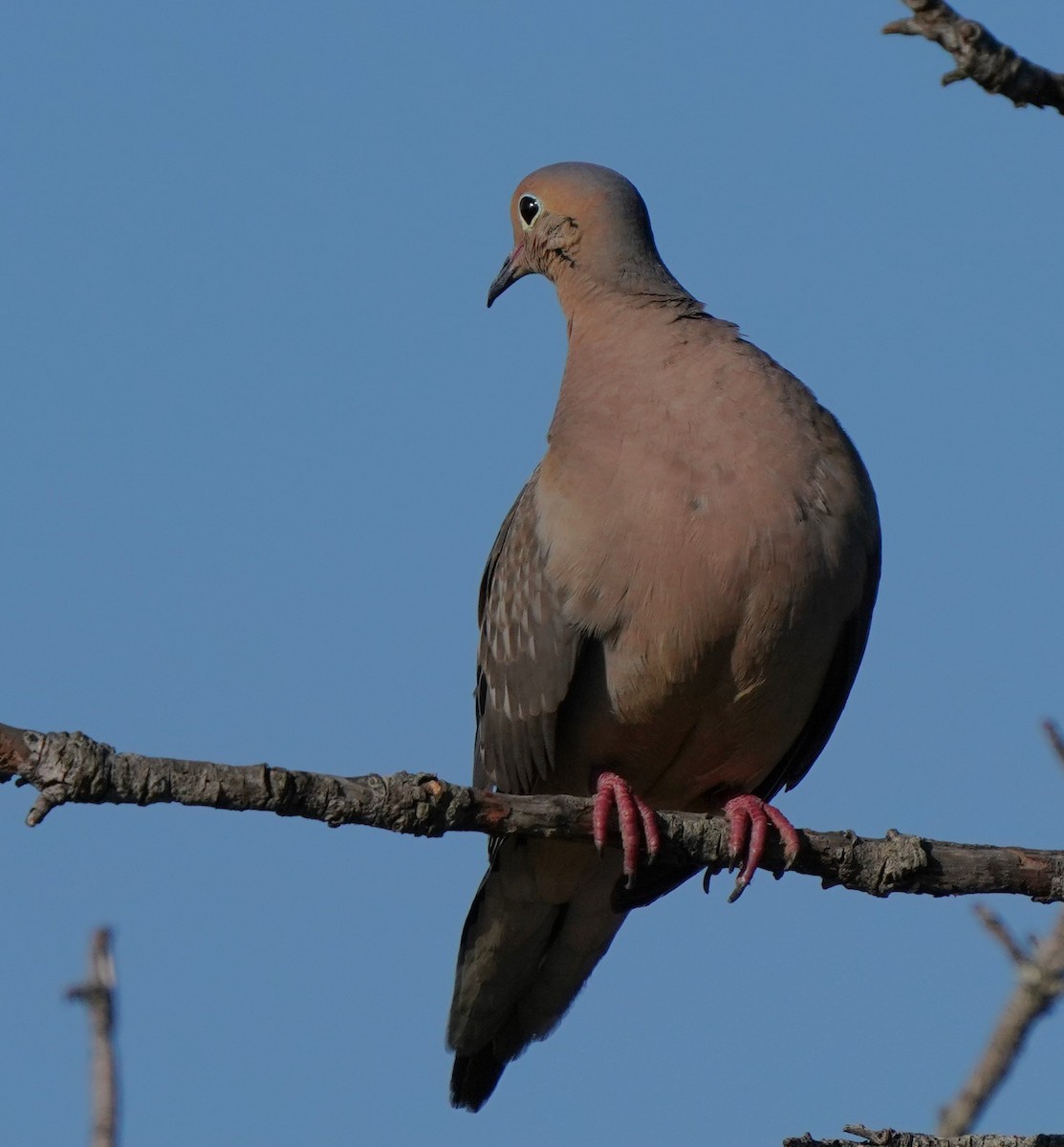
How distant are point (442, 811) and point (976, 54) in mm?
2075

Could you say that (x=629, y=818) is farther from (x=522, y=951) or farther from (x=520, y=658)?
(x=522, y=951)

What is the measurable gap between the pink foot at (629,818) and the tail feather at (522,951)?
105 cm

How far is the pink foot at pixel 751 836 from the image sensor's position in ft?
16.0

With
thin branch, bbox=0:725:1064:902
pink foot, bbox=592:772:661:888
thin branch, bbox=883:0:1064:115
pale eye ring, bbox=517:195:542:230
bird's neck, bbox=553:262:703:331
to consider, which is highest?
pale eye ring, bbox=517:195:542:230

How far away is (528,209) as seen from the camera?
659 centimetres

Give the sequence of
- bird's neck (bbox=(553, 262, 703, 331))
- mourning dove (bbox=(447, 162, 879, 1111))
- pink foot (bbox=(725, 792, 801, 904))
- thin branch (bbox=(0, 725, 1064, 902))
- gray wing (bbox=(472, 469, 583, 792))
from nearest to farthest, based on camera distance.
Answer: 1. thin branch (bbox=(0, 725, 1064, 902))
2. pink foot (bbox=(725, 792, 801, 904))
3. mourning dove (bbox=(447, 162, 879, 1111))
4. gray wing (bbox=(472, 469, 583, 792))
5. bird's neck (bbox=(553, 262, 703, 331))

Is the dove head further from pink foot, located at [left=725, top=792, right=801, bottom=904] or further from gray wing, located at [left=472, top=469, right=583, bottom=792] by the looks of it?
pink foot, located at [left=725, top=792, right=801, bottom=904]

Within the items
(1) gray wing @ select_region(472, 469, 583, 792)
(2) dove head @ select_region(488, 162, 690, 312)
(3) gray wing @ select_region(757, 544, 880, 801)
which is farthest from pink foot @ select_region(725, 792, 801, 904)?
(2) dove head @ select_region(488, 162, 690, 312)

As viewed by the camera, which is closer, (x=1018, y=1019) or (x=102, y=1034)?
(x=102, y=1034)

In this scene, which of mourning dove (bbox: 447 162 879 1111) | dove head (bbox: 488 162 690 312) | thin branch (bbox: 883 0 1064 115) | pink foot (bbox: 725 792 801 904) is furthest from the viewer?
dove head (bbox: 488 162 690 312)

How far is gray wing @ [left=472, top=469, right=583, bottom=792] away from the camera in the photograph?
215 inches

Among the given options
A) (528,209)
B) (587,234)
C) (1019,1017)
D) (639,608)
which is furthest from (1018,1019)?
(528,209)

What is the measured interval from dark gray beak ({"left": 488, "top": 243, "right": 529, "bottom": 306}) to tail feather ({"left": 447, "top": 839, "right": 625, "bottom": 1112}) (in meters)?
2.13

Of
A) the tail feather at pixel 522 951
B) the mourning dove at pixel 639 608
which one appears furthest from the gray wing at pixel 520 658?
the tail feather at pixel 522 951
